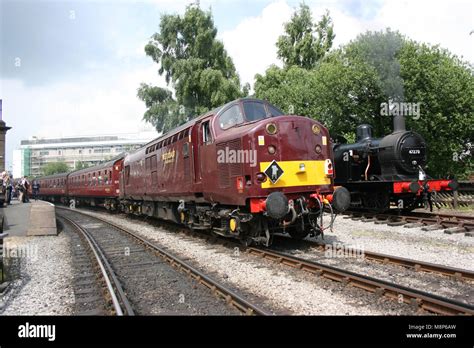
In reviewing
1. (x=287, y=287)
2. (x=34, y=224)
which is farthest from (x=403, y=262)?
(x=34, y=224)

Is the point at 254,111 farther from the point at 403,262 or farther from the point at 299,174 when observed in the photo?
the point at 403,262

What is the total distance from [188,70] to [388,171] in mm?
19056

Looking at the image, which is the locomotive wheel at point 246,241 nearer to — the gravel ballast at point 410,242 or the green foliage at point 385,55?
the gravel ballast at point 410,242

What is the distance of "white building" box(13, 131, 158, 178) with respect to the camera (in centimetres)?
11988

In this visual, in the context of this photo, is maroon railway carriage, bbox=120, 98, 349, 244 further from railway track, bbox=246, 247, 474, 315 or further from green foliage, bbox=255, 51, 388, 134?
green foliage, bbox=255, 51, 388, 134

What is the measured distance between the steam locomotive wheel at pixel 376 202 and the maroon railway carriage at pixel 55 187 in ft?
A: 99.7

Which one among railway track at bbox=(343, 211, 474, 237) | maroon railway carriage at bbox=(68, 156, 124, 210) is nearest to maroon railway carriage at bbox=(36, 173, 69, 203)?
maroon railway carriage at bbox=(68, 156, 124, 210)

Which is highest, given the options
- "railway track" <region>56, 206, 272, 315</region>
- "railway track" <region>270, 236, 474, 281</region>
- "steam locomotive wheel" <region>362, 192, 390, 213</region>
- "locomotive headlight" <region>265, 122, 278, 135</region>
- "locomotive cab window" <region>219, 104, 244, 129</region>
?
"locomotive cab window" <region>219, 104, 244, 129</region>

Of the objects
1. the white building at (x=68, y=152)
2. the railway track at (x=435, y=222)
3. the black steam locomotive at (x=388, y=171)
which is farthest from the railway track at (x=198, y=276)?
the white building at (x=68, y=152)

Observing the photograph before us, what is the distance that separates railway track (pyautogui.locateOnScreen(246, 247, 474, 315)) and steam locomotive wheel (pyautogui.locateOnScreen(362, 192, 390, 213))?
8018 millimetres

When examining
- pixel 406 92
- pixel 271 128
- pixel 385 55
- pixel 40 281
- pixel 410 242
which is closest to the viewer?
pixel 40 281

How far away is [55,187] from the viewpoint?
41.5 m

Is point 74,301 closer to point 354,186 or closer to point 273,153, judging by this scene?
point 273,153
